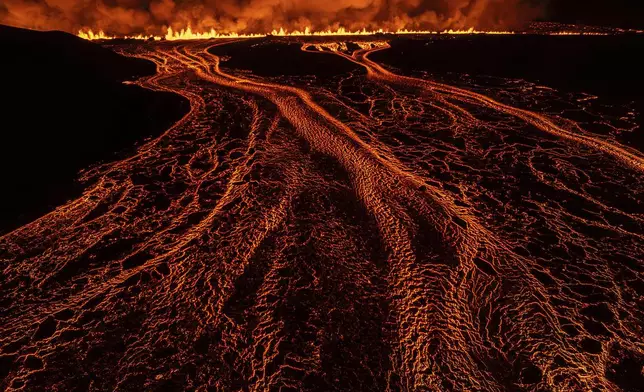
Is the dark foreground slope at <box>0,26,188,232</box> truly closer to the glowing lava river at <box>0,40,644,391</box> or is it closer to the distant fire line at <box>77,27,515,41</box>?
the glowing lava river at <box>0,40,644,391</box>

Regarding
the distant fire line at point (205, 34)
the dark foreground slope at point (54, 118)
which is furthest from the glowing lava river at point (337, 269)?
the distant fire line at point (205, 34)

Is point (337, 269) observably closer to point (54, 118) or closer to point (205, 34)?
point (54, 118)

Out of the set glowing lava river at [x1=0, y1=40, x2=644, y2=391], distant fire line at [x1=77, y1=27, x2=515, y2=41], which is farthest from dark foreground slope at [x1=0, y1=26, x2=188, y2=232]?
distant fire line at [x1=77, y1=27, x2=515, y2=41]

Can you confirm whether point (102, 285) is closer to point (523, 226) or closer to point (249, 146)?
point (249, 146)

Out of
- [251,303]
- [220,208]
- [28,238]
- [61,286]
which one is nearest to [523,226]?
Answer: [251,303]

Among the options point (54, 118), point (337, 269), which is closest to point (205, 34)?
point (54, 118)

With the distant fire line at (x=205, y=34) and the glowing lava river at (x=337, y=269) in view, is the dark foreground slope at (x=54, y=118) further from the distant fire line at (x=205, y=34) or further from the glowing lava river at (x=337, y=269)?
the distant fire line at (x=205, y=34)
